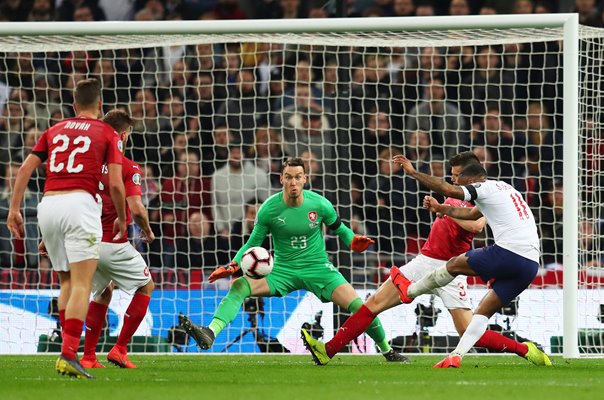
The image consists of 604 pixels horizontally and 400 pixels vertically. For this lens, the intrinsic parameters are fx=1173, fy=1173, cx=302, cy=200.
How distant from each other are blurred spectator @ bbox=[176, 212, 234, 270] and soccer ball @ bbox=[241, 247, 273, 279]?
306 centimetres

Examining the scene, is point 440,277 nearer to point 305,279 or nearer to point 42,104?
point 305,279

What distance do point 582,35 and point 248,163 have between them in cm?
429

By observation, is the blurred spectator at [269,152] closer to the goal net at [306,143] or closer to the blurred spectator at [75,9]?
the goal net at [306,143]

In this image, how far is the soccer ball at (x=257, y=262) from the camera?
10.1m

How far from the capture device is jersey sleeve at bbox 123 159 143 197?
30.7 feet

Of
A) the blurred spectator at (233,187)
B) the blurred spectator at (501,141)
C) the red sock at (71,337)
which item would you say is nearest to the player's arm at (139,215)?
the red sock at (71,337)

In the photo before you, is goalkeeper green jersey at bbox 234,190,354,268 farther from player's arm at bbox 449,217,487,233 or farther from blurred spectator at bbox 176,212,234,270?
blurred spectator at bbox 176,212,234,270

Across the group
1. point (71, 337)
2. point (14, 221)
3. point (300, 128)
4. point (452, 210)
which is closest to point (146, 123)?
point (300, 128)

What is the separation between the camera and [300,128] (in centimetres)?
1401

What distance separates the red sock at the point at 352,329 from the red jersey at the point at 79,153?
8.94 ft

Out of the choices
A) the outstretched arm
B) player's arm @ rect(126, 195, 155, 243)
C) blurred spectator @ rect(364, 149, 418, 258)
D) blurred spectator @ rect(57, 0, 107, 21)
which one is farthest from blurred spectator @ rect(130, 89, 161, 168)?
the outstretched arm

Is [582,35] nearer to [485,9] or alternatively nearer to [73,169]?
[485,9]

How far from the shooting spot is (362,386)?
738cm

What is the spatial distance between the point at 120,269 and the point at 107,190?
2.14ft
